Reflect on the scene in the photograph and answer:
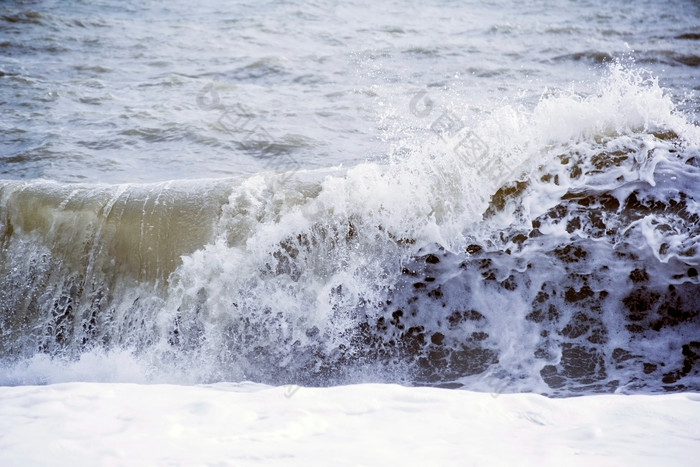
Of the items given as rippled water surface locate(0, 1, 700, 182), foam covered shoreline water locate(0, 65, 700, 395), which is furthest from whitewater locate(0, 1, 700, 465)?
rippled water surface locate(0, 1, 700, 182)

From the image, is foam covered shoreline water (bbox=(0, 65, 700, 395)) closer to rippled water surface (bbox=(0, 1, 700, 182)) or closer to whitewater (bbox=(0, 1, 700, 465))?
whitewater (bbox=(0, 1, 700, 465))

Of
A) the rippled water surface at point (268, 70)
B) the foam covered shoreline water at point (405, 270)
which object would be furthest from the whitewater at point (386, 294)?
the rippled water surface at point (268, 70)

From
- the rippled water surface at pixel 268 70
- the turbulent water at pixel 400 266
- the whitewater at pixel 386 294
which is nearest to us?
the whitewater at pixel 386 294

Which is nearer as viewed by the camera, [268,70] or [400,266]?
[400,266]

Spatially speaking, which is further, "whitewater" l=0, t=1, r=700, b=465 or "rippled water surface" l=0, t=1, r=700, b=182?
"rippled water surface" l=0, t=1, r=700, b=182

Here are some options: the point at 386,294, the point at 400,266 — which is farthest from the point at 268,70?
the point at 386,294

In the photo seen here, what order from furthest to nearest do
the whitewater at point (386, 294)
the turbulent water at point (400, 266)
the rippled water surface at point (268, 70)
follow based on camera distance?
1. the rippled water surface at point (268, 70)
2. the turbulent water at point (400, 266)
3. the whitewater at point (386, 294)

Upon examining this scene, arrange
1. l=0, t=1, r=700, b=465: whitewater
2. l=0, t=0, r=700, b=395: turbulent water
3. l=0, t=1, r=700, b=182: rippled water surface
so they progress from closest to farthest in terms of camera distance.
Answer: l=0, t=1, r=700, b=465: whitewater, l=0, t=0, r=700, b=395: turbulent water, l=0, t=1, r=700, b=182: rippled water surface

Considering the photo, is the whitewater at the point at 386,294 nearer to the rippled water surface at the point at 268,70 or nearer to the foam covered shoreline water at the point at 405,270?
the foam covered shoreline water at the point at 405,270

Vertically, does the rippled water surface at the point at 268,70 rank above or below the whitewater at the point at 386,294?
above

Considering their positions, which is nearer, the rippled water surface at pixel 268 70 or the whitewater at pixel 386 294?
the whitewater at pixel 386 294

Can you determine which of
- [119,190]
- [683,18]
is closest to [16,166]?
[119,190]

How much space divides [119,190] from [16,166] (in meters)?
1.65

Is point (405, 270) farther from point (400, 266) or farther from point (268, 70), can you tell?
point (268, 70)
